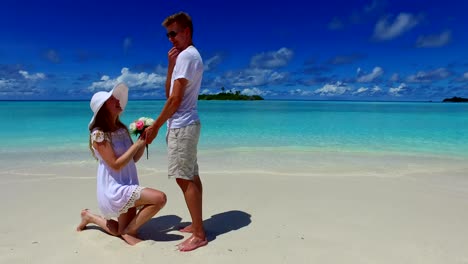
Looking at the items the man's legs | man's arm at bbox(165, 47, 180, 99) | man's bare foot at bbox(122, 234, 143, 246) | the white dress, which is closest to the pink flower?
the white dress

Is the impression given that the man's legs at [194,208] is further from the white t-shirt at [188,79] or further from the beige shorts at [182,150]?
the white t-shirt at [188,79]

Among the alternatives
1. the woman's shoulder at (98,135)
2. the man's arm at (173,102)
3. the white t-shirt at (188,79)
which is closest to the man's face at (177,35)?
the white t-shirt at (188,79)

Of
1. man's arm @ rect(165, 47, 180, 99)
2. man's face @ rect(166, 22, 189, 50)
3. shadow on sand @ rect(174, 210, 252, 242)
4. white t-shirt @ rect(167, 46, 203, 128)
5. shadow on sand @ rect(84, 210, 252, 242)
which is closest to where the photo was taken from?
white t-shirt @ rect(167, 46, 203, 128)

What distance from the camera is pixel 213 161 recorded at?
756 centimetres

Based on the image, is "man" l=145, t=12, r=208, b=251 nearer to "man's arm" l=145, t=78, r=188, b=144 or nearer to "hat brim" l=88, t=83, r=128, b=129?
"man's arm" l=145, t=78, r=188, b=144

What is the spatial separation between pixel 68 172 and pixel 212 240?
3.94 metres

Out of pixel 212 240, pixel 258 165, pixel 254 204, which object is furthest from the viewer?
pixel 258 165

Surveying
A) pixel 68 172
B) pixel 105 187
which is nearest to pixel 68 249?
pixel 105 187

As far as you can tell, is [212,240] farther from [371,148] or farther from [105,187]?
[371,148]

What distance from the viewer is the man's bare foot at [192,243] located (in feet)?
9.81

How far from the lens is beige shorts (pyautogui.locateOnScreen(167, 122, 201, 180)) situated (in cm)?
301

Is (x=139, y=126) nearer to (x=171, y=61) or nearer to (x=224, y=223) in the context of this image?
(x=171, y=61)

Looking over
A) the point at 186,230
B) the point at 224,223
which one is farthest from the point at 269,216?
the point at 186,230

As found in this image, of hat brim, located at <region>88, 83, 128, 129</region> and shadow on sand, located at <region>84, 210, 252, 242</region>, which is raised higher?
hat brim, located at <region>88, 83, 128, 129</region>
